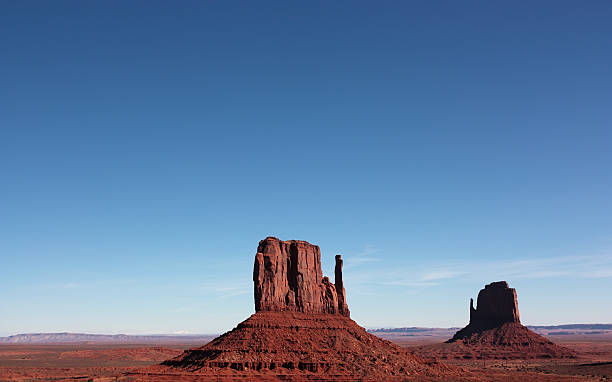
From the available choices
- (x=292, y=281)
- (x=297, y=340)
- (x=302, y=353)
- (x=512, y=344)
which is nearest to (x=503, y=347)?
(x=512, y=344)

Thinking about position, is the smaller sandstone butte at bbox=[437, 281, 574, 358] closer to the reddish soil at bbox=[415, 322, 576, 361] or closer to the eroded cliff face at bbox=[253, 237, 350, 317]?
the reddish soil at bbox=[415, 322, 576, 361]

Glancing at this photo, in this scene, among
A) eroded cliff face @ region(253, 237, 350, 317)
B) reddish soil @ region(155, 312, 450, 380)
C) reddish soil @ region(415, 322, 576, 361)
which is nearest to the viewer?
reddish soil @ region(155, 312, 450, 380)

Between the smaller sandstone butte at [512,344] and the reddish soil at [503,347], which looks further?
the smaller sandstone butte at [512,344]

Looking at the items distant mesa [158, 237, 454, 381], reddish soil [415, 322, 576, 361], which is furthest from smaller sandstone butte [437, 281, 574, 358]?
distant mesa [158, 237, 454, 381]

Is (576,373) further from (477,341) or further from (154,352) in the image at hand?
(154,352)

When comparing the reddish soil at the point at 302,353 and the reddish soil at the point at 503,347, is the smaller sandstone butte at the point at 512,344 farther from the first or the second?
the reddish soil at the point at 302,353

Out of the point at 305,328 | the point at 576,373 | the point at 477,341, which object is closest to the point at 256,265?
the point at 305,328

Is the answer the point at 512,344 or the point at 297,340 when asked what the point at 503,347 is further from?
the point at 297,340

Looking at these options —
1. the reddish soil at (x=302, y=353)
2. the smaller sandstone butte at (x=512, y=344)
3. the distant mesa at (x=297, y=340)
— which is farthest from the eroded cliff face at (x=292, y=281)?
the smaller sandstone butte at (x=512, y=344)
